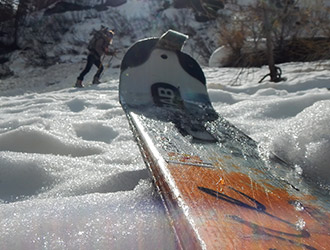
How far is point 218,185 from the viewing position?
0.80 m

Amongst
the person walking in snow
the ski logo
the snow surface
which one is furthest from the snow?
the person walking in snow

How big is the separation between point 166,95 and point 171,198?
121cm

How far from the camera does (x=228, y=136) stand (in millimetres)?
1326

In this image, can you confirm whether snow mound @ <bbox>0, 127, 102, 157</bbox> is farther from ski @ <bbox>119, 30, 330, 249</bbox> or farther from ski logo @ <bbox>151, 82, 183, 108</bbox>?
ski logo @ <bbox>151, 82, 183, 108</bbox>

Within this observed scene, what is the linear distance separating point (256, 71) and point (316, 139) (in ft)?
13.6

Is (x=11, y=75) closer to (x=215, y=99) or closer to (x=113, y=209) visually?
(x=215, y=99)

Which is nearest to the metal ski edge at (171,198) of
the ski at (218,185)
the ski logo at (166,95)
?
the ski at (218,185)

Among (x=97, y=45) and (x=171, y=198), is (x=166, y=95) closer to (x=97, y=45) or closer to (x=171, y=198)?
(x=171, y=198)

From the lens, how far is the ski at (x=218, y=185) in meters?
0.58

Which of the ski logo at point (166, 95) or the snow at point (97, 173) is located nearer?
the snow at point (97, 173)

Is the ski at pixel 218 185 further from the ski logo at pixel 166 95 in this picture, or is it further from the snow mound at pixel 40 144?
the snow mound at pixel 40 144

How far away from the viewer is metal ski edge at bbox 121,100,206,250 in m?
0.55

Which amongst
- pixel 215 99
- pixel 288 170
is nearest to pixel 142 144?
pixel 288 170

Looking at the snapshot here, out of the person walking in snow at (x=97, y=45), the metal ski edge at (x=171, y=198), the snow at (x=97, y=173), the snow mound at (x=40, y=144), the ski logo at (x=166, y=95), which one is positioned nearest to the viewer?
the metal ski edge at (x=171, y=198)
